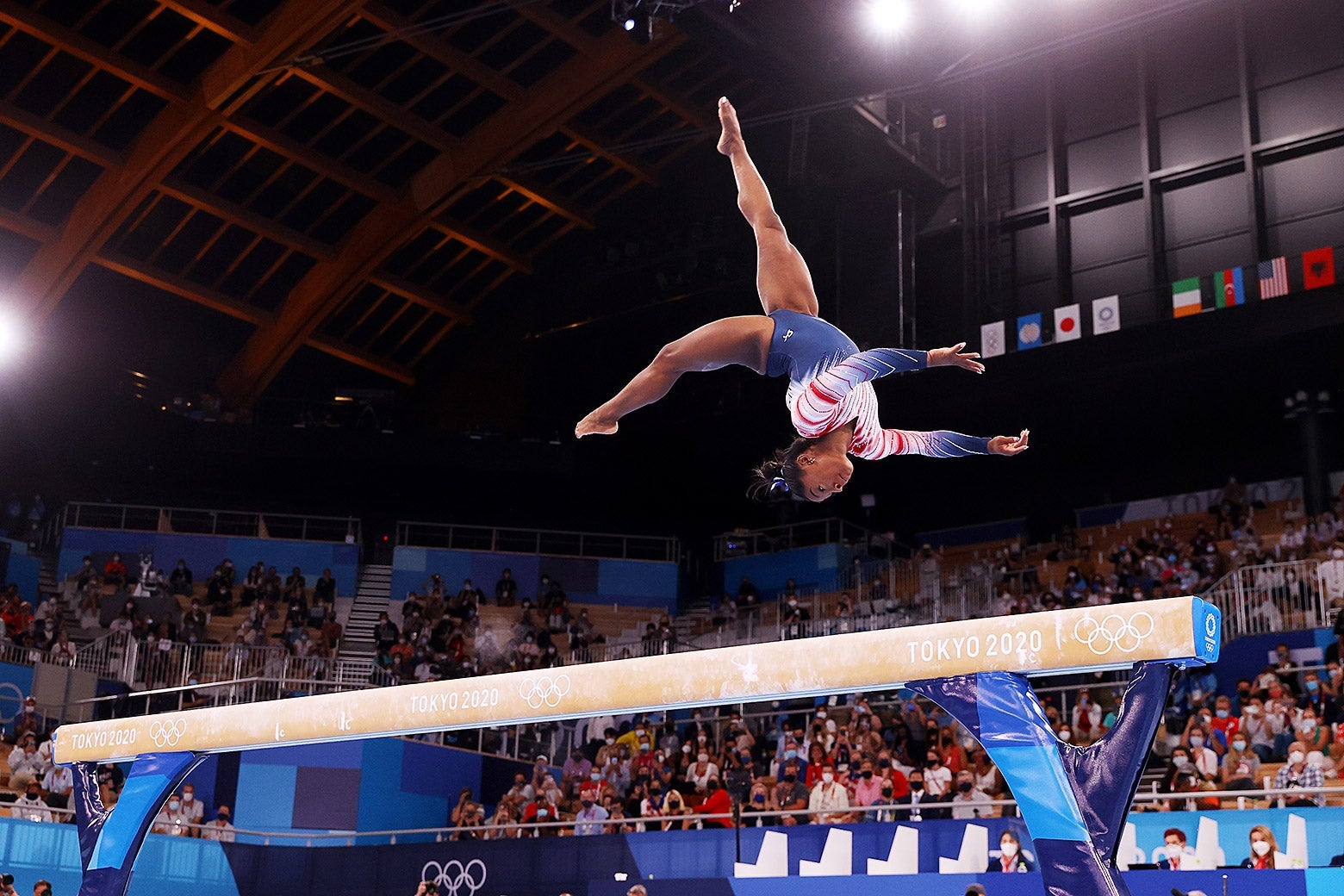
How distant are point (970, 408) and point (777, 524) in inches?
228

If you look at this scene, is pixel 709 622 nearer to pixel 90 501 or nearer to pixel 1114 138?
pixel 1114 138

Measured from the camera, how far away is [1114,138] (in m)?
22.0

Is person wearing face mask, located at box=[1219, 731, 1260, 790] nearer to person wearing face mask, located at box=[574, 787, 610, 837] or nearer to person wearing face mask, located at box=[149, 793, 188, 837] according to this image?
person wearing face mask, located at box=[574, 787, 610, 837]

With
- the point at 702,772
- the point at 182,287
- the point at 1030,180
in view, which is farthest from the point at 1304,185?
the point at 182,287

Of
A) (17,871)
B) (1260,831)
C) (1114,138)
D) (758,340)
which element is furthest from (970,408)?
(758,340)

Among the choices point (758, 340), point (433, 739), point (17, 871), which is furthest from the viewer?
point (433, 739)

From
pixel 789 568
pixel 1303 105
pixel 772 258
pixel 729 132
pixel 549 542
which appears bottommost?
pixel 772 258

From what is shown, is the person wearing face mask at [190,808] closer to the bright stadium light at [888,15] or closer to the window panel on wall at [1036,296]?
the bright stadium light at [888,15]

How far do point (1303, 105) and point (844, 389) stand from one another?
18.2 meters

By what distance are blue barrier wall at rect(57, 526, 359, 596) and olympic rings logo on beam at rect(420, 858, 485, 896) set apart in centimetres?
1177

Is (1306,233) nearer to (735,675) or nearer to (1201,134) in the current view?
(1201,134)

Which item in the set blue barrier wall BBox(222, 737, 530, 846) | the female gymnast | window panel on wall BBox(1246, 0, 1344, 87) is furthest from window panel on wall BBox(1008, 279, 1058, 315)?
the female gymnast

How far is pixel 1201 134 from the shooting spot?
21.1 meters

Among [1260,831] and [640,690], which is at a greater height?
[640,690]
